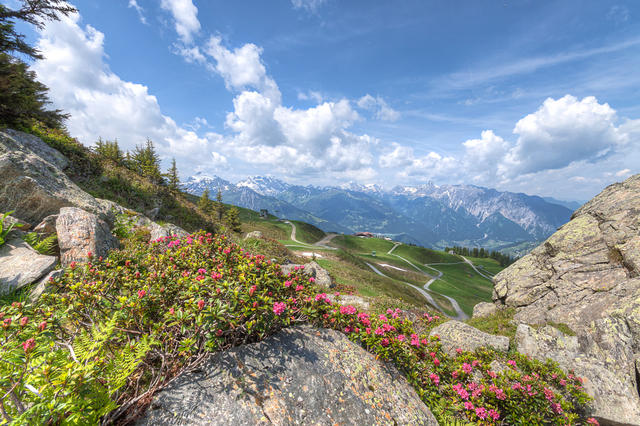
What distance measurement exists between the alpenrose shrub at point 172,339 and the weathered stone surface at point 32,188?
658 centimetres

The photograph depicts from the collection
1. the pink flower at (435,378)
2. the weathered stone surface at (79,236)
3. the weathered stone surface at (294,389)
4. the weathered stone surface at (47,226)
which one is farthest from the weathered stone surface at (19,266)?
the pink flower at (435,378)

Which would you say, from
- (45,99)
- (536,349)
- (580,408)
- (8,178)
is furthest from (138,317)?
(45,99)

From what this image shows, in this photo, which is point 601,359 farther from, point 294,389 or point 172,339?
point 172,339

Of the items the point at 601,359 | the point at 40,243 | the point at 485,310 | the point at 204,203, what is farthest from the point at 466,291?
the point at 40,243

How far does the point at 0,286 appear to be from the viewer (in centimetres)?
642

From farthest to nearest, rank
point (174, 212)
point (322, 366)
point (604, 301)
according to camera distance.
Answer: point (174, 212), point (604, 301), point (322, 366)

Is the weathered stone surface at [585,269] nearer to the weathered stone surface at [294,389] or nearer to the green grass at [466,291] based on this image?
the weathered stone surface at [294,389]

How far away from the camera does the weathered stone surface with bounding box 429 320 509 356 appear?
1081cm

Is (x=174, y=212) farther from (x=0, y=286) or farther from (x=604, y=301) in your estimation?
(x=604, y=301)

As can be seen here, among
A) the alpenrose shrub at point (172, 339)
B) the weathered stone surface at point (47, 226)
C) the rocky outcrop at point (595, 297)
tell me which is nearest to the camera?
the alpenrose shrub at point (172, 339)

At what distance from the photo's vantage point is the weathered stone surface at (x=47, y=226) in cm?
885

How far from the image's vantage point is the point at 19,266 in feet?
22.7

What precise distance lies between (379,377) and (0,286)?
11072 millimetres

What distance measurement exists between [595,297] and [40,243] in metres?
29.3
